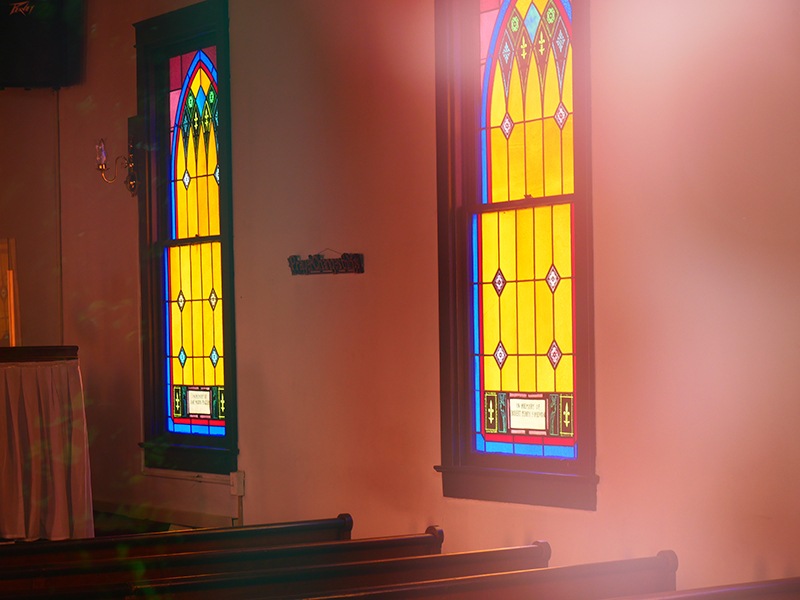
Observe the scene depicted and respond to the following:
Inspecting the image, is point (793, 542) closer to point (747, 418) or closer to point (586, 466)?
point (747, 418)

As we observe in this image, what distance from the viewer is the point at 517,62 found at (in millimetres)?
3713

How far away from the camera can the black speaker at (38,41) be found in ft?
17.9

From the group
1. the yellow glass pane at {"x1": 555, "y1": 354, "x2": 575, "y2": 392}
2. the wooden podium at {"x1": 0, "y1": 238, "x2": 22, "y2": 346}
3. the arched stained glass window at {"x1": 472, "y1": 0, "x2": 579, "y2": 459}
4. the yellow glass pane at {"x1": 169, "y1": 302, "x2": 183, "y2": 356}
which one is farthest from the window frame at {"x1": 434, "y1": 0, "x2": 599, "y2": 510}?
the wooden podium at {"x1": 0, "y1": 238, "x2": 22, "y2": 346}

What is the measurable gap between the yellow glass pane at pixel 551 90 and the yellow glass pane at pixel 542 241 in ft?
1.56

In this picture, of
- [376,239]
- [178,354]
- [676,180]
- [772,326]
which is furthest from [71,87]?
[772,326]

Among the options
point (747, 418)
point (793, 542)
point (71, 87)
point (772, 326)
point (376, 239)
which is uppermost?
point (71, 87)

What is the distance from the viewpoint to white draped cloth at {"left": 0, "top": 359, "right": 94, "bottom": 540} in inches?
161

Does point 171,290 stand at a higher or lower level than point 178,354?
higher

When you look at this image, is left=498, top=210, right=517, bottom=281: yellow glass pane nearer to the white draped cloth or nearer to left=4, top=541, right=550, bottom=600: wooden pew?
left=4, top=541, right=550, bottom=600: wooden pew

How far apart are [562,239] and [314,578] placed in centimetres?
200

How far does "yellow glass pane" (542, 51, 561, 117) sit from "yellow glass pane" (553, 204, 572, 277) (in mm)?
476

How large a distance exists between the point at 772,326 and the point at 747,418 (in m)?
0.38

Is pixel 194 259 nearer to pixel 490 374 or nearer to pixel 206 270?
pixel 206 270

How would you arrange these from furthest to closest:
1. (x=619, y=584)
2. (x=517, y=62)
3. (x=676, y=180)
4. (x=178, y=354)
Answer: (x=178, y=354)
(x=517, y=62)
(x=676, y=180)
(x=619, y=584)
